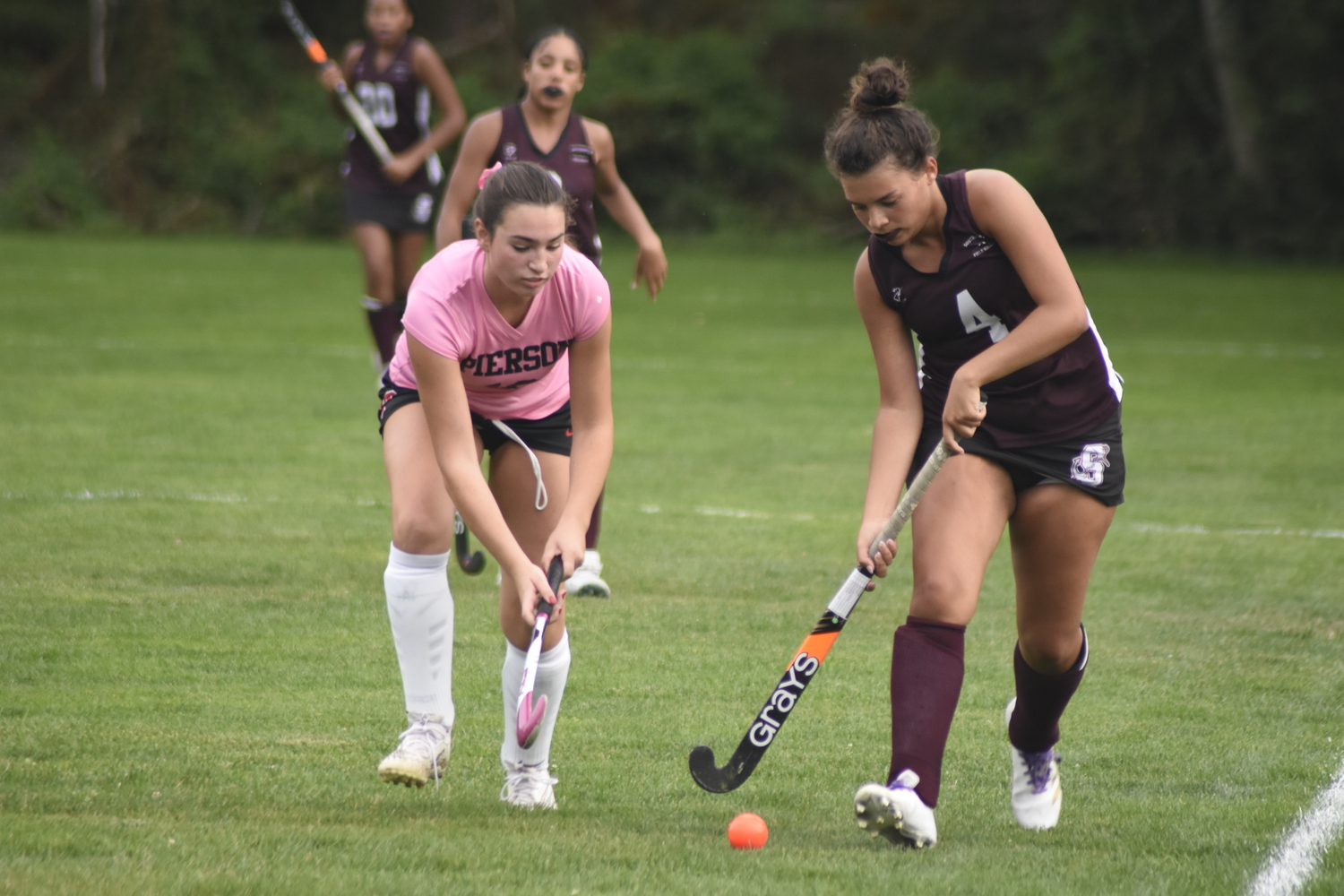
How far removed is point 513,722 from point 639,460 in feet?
15.5

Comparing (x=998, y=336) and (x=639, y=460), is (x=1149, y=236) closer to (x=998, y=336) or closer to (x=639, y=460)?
(x=639, y=460)

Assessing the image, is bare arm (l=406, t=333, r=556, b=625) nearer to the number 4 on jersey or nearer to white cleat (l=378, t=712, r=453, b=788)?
white cleat (l=378, t=712, r=453, b=788)

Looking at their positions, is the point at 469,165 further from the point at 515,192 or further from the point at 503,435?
the point at 515,192

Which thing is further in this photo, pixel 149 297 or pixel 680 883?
pixel 149 297

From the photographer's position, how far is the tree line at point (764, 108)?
1005 inches

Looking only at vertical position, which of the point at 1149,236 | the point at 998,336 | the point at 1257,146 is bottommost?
the point at 1149,236

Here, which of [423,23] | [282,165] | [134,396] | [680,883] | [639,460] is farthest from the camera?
[423,23]

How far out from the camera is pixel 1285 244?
25531 millimetres

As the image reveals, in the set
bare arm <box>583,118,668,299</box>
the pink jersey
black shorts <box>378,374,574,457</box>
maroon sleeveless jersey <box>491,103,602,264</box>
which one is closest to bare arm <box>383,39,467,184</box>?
bare arm <box>583,118,668,299</box>

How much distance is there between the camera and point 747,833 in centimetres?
344

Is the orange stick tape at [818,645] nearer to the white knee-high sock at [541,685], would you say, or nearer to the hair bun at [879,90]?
the white knee-high sock at [541,685]

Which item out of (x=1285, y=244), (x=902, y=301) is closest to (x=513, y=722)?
(x=902, y=301)

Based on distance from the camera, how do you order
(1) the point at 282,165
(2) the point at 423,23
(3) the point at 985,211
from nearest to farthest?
(3) the point at 985,211 < (1) the point at 282,165 < (2) the point at 423,23

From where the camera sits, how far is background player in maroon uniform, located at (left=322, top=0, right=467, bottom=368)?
29.4ft
